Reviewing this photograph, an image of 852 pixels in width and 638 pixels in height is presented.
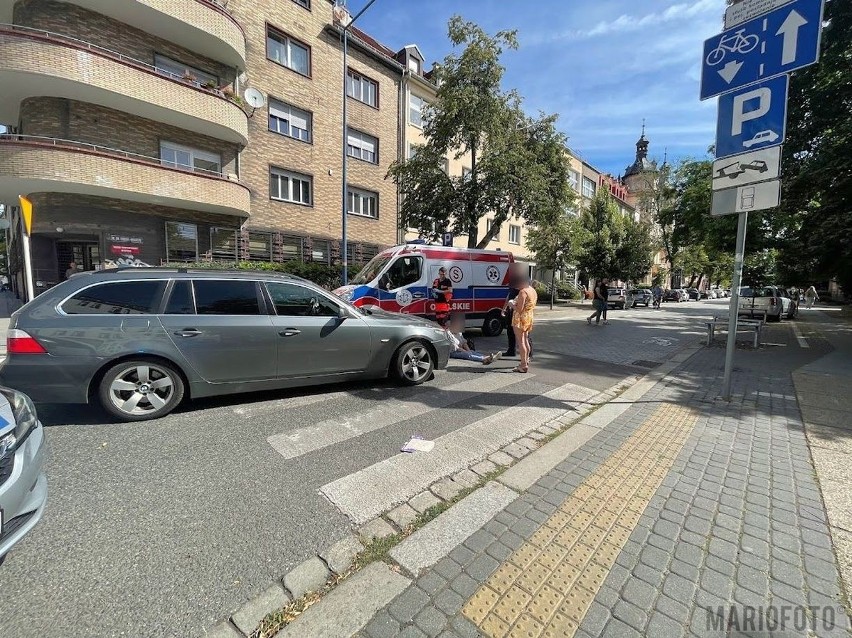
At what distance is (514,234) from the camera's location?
30.7 m

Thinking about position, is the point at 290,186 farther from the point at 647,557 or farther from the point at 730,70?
the point at 647,557

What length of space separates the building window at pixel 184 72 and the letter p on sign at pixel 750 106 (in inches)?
606

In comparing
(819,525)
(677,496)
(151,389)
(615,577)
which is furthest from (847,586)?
(151,389)

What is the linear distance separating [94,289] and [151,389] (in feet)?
4.08

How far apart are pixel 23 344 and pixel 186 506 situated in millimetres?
2715

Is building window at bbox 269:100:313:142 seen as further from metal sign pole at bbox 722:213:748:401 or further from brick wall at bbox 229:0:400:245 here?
metal sign pole at bbox 722:213:748:401

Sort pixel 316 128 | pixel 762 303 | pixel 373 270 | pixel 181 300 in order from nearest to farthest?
pixel 181 300, pixel 373 270, pixel 316 128, pixel 762 303

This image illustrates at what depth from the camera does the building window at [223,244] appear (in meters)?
14.5

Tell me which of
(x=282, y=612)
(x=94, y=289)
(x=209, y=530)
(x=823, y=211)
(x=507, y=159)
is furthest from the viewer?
(x=507, y=159)

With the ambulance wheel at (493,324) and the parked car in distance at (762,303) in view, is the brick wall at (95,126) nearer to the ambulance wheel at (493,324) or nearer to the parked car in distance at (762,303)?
the ambulance wheel at (493,324)

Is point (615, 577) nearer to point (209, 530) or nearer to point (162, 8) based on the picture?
point (209, 530)

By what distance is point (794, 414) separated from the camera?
4.83 m

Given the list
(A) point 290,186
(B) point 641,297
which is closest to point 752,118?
(A) point 290,186

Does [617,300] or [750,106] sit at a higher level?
[750,106]
